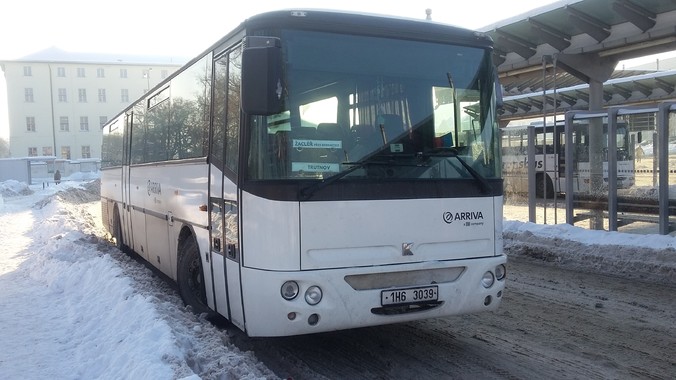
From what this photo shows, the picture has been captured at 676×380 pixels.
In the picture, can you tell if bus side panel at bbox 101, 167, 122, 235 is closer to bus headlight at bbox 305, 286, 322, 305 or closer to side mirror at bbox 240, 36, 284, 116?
side mirror at bbox 240, 36, 284, 116

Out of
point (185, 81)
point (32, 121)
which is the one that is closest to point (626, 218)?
point (185, 81)

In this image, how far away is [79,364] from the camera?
5645mm

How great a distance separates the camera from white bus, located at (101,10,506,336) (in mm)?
5090

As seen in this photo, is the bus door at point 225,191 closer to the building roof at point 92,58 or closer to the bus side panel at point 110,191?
the bus side panel at point 110,191

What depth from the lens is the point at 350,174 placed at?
17.1 ft

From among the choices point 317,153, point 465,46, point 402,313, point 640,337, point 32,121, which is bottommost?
point 640,337

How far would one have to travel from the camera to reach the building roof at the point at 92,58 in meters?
80.1

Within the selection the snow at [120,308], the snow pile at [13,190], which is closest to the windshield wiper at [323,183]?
the snow at [120,308]

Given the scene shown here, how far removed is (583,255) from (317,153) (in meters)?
7.18

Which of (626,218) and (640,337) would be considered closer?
(640,337)

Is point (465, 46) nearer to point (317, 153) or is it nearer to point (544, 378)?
point (317, 153)

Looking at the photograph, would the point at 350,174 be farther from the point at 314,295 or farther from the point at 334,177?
the point at 314,295

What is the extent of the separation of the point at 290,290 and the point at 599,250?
746 centimetres

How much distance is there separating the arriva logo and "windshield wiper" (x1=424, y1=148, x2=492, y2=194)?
23 cm
